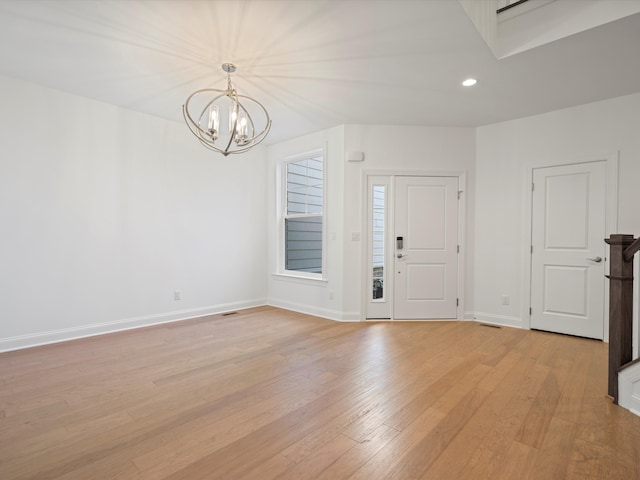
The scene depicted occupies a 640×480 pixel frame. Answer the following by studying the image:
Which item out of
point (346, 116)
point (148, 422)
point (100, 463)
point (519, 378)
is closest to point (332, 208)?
point (346, 116)

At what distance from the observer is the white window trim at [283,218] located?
472 centimetres

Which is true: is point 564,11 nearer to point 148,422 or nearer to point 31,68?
point 148,422

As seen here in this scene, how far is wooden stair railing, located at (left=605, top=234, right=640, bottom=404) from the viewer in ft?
7.29

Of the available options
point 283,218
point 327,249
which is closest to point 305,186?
point 283,218

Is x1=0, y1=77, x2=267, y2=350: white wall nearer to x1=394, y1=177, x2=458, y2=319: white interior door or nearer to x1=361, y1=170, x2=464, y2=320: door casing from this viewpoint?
x1=361, y1=170, x2=464, y2=320: door casing

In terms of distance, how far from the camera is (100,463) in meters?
1.63

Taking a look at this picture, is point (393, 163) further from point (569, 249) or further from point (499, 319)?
point (499, 319)

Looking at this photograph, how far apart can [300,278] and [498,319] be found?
9.30 ft

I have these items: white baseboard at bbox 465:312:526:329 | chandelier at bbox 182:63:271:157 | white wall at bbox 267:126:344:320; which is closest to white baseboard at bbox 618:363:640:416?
white baseboard at bbox 465:312:526:329

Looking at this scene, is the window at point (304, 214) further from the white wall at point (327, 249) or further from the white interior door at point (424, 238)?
the white interior door at point (424, 238)

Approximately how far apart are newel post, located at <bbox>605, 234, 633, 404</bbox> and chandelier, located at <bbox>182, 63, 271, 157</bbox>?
2863 mm

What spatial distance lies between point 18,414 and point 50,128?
2.89 m

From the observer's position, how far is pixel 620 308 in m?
2.26

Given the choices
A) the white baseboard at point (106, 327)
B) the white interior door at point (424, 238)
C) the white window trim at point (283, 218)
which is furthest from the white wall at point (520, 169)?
the white baseboard at point (106, 327)
